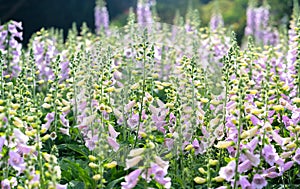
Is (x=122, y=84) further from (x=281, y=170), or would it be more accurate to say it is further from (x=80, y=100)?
(x=281, y=170)

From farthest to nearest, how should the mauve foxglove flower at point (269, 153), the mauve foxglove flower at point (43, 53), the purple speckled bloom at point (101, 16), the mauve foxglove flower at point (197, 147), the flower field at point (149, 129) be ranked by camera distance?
the purple speckled bloom at point (101, 16) → the mauve foxglove flower at point (43, 53) → the mauve foxglove flower at point (197, 147) → the mauve foxglove flower at point (269, 153) → the flower field at point (149, 129)

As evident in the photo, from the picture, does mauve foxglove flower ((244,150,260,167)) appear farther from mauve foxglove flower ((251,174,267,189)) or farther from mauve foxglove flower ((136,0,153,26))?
mauve foxglove flower ((136,0,153,26))

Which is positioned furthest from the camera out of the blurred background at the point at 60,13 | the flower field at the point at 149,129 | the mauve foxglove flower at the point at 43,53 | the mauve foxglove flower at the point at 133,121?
the blurred background at the point at 60,13

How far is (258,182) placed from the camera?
366 centimetres

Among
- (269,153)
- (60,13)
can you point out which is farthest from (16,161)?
(60,13)

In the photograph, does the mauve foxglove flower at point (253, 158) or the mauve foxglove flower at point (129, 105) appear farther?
the mauve foxglove flower at point (129, 105)

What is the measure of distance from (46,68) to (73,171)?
10.7 ft

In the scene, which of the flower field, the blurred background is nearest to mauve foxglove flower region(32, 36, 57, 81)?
the flower field

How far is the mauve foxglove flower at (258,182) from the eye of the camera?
3641mm

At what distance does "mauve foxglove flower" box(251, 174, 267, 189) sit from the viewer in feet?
11.9

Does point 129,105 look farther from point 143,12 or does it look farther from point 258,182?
point 143,12

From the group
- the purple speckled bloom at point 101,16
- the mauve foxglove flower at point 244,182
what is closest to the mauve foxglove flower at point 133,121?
the mauve foxglove flower at point 244,182

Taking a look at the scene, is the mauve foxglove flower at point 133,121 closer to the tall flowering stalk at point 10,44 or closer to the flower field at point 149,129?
the flower field at point 149,129

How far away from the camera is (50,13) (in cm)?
2055
